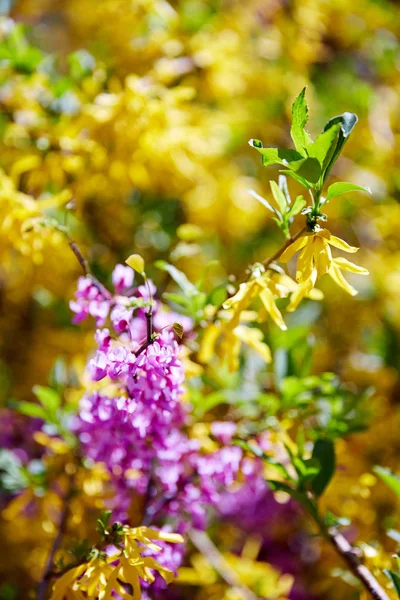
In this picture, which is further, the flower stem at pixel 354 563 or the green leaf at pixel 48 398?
the green leaf at pixel 48 398

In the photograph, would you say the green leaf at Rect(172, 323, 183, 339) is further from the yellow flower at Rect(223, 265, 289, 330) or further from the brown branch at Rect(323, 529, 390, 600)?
the brown branch at Rect(323, 529, 390, 600)

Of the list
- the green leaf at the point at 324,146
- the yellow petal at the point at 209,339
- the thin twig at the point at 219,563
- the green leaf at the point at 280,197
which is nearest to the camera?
the green leaf at the point at 324,146

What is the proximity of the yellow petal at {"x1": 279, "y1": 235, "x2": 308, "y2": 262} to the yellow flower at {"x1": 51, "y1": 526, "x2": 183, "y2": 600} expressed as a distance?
29 cm

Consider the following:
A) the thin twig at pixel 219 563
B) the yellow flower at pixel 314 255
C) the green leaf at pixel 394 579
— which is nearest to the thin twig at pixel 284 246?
the yellow flower at pixel 314 255

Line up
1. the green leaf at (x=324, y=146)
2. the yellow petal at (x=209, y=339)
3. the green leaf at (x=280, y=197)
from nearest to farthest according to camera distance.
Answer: the green leaf at (x=324, y=146) < the green leaf at (x=280, y=197) < the yellow petal at (x=209, y=339)

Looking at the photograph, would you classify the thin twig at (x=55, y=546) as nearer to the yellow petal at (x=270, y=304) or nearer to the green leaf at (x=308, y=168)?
the yellow petal at (x=270, y=304)

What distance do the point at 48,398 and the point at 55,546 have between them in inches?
7.1

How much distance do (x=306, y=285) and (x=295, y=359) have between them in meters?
0.29

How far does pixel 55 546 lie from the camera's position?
663 millimetres

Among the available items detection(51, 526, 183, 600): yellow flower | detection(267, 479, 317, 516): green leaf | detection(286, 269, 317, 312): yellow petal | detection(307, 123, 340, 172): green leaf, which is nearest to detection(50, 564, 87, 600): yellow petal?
detection(51, 526, 183, 600): yellow flower

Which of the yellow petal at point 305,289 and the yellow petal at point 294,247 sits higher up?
the yellow petal at point 294,247

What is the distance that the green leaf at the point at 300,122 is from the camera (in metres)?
0.45

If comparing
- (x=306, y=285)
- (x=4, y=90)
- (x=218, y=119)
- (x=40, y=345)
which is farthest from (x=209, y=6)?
(x=306, y=285)

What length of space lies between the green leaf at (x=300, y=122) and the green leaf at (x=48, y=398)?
459 mm
